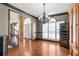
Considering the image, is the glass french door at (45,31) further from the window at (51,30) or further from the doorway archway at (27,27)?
the doorway archway at (27,27)

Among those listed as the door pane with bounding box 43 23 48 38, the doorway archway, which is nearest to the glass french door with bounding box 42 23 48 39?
the door pane with bounding box 43 23 48 38

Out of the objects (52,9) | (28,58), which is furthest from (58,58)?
(52,9)

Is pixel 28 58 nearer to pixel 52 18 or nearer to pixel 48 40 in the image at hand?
pixel 48 40

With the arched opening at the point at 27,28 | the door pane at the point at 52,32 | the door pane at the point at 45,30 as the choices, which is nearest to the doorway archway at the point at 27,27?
the arched opening at the point at 27,28

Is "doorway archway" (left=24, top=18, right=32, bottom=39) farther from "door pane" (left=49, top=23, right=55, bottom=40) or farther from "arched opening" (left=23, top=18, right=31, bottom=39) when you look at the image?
"door pane" (left=49, top=23, right=55, bottom=40)

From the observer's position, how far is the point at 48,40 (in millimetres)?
1840

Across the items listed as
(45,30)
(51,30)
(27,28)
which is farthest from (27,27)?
(51,30)

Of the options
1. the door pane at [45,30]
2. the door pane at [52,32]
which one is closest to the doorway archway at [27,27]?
the door pane at [45,30]

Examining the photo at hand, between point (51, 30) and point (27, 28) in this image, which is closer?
point (51, 30)

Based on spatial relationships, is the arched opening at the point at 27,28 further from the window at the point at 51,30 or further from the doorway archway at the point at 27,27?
the window at the point at 51,30

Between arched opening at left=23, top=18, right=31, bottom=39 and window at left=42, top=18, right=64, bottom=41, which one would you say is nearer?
window at left=42, top=18, right=64, bottom=41

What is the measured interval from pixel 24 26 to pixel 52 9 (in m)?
0.66

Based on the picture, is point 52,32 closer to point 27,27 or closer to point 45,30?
point 45,30

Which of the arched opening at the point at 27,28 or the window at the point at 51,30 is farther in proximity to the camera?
the arched opening at the point at 27,28
